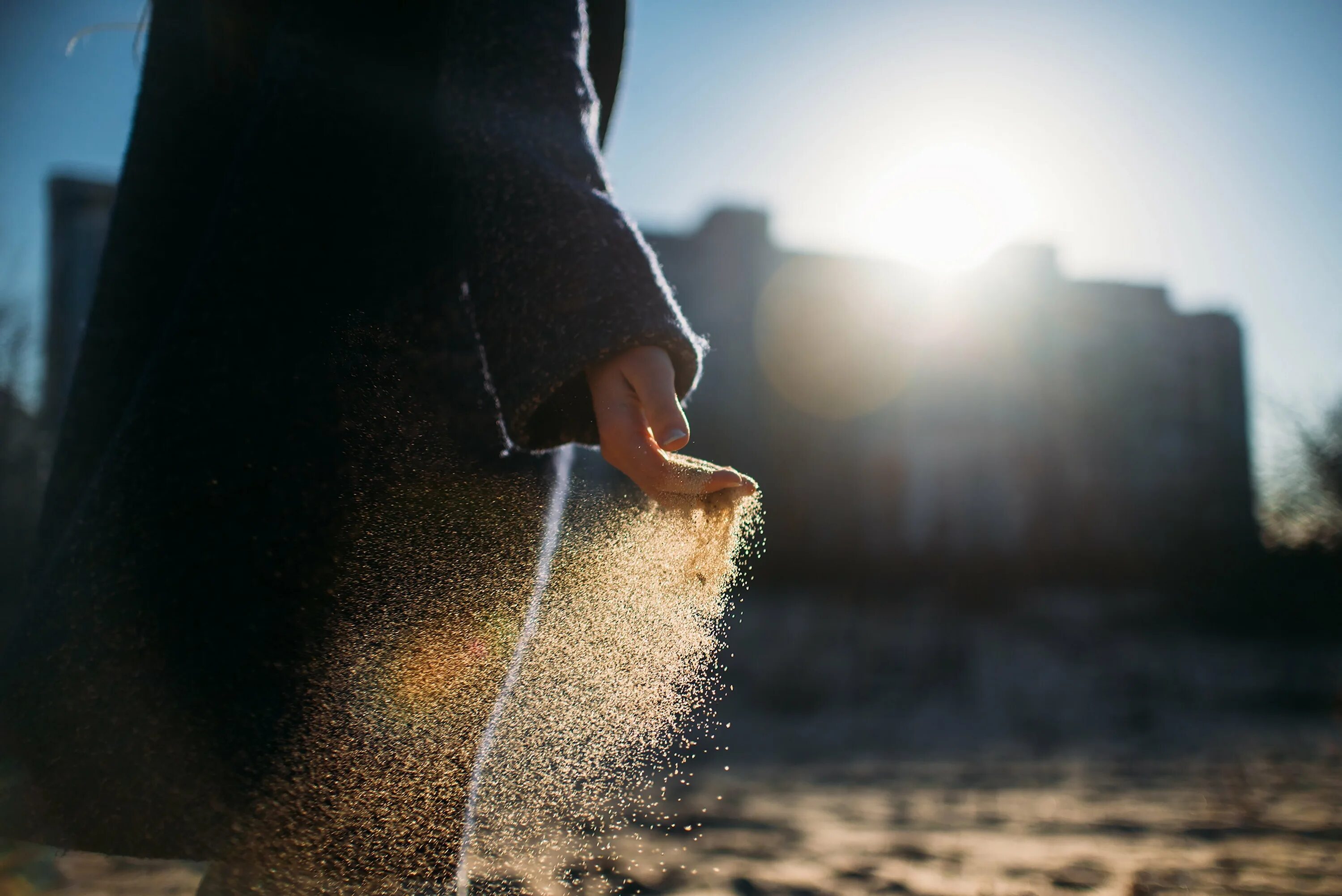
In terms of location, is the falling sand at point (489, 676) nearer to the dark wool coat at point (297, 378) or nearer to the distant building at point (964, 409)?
the dark wool coat at point (297, 378)

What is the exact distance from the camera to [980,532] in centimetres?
1268

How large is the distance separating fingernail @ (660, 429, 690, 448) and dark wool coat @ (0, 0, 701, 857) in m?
0.10

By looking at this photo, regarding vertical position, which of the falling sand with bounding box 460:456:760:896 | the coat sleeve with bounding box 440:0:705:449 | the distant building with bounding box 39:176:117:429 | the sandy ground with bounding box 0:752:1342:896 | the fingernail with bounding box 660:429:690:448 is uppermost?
the distant building with bounding box 39:176:117:429

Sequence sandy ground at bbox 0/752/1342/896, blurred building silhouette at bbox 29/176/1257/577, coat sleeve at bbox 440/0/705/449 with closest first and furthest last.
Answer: coat sleeve at bbox 440/0/705/449
sandy ground at bbox 0/752/1342/896
blurred building silhouette at bbox 29/176/1257/577

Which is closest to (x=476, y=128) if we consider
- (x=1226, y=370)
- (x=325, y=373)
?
(x=325, y=373)

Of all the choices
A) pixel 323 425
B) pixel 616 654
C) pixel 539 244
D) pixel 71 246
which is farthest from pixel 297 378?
pixel 71 246

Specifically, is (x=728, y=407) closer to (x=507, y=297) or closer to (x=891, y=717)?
(x=891, y=717)

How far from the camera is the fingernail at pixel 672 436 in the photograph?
788 mm

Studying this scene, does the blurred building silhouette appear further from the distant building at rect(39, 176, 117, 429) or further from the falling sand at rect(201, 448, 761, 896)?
the falling sand at rect(201, 448, 761, 896)

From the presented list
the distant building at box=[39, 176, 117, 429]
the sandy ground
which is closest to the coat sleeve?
the sandy ground

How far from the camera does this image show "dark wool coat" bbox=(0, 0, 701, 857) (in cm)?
72

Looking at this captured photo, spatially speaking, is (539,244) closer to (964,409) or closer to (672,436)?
(672,436)

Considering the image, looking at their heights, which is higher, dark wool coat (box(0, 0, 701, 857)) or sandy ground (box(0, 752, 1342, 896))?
dark wool coat (box(0, 0, 701, 857))

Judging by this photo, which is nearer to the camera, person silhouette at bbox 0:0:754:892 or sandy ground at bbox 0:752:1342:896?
person silhouette at bbox 0:0:754:892
